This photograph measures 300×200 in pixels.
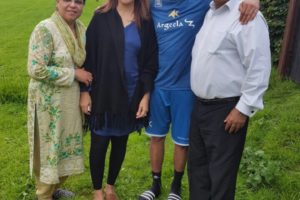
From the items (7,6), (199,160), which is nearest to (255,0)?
(199,160)

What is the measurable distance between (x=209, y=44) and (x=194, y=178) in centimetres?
110

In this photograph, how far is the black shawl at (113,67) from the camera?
3.37 m

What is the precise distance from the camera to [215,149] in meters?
3.11

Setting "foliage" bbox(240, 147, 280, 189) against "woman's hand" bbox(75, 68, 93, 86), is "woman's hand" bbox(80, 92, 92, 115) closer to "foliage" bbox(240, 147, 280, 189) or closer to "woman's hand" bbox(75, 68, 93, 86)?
"woman's hand" bbox(75, 68, 93, 86)

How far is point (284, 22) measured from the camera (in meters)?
7.64

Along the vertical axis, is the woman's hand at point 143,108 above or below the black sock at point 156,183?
above

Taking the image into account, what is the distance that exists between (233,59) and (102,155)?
1432mm

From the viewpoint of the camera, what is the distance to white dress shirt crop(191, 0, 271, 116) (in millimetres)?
2762

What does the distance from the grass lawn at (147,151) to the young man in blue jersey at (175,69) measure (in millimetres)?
757

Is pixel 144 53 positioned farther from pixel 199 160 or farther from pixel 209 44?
pixel 199 160

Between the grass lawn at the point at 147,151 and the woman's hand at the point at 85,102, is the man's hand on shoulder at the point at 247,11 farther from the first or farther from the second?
the grass lawn at the point at 147,151

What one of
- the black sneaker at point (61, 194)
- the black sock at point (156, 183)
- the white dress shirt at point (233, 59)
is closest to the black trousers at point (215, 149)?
the white dress shirt at point (233, 59)

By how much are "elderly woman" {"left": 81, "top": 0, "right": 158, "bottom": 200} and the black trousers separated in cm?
51

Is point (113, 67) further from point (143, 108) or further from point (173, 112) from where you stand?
point (173, 112)
